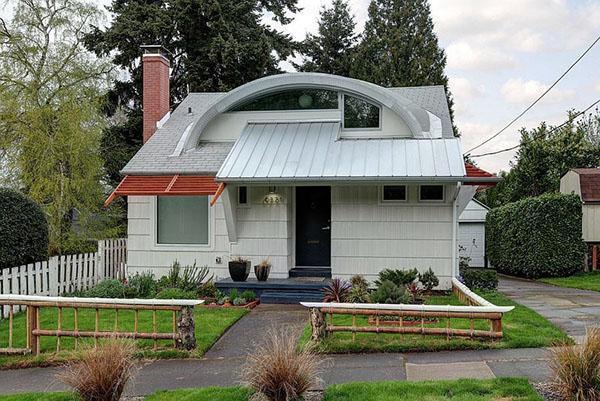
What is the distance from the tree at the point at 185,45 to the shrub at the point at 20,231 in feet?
34.3

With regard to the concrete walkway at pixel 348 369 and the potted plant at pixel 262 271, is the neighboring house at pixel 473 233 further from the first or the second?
the concrete walkway at pixel 348 369

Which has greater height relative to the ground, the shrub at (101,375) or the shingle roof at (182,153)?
the shingle roof at (182,153)

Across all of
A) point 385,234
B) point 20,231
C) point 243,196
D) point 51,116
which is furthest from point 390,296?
point 51,116

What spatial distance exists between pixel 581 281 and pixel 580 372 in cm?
1435

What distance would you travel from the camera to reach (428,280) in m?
11.9

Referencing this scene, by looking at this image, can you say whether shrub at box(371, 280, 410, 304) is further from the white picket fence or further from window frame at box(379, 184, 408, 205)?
the white picket fence

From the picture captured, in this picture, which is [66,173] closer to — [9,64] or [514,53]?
[9,64]

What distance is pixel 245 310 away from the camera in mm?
10766

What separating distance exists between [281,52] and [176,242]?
15973 mm

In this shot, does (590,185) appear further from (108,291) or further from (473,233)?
(108,291)

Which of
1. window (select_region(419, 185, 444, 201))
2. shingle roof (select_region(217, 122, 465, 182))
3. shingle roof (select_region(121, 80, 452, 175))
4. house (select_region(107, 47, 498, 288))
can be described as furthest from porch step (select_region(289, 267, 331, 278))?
shingle roof (select_region(121, 80, 452, 175))

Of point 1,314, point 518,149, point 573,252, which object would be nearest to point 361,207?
point 1,314

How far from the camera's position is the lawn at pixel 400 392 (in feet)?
18.5

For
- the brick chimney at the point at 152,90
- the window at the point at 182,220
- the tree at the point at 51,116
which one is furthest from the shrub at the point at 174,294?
the tree at the point at 51,116
